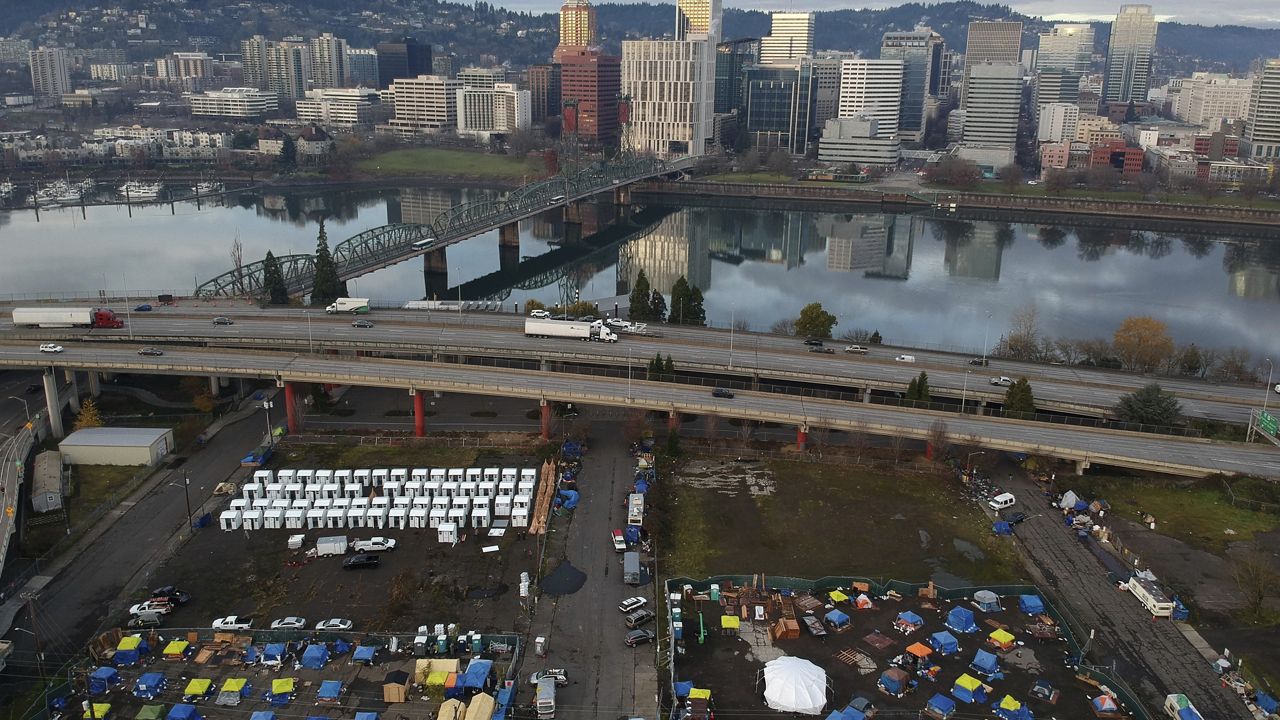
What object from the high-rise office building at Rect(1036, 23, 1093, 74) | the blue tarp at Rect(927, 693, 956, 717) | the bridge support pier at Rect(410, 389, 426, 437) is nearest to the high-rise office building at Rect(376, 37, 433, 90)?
the high-rise office building at Rect(1036, 23, 1093, 74)

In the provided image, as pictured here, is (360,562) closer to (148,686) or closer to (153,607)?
(153,607)

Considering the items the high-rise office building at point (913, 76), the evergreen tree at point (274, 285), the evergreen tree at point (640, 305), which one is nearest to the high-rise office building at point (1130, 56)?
the high-rise office building at point (913, 76)

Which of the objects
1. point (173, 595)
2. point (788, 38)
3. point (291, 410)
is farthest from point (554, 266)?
point (788, 38)

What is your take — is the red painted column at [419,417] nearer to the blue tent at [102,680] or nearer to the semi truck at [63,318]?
the blue tent at [102,680]

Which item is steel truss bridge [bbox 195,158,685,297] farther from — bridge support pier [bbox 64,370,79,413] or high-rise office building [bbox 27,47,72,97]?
high-rise office building [bbox 27,47,72,97]

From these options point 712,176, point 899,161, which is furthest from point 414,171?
point 899,161
